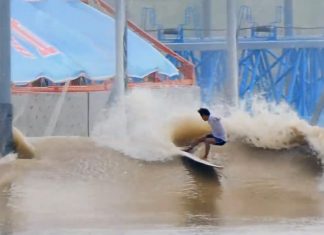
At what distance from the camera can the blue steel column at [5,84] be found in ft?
48.6

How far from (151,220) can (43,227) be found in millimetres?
1166

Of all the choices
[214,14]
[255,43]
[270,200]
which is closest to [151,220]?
[270,200]

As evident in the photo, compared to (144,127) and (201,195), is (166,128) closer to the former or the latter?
(144,127)

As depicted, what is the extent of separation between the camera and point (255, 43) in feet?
99.5

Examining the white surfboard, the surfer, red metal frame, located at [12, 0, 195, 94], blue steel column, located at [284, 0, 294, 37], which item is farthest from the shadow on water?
blue steel column, located at [284, 0, 294, 37]

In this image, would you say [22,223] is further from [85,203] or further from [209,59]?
[209,59]

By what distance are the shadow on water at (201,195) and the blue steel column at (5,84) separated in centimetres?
259

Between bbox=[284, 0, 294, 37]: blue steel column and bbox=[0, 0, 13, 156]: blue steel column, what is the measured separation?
20.2 m

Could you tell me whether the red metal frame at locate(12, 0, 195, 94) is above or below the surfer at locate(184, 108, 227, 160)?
above

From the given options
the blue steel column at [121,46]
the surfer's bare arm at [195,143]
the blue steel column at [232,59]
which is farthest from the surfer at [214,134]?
the blue steel column at [232,59]

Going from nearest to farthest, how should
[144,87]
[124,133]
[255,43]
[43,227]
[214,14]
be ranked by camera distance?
[43,227] → [124,133] → [144,87] → [255,43] → [214,14]

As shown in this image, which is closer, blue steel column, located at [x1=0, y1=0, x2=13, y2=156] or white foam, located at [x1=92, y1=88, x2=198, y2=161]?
blue steel column, located at [x1=0, y1=0, x2=13, y2=156]

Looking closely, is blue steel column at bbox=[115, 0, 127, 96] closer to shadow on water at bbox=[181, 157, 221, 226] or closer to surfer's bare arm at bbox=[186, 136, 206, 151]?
surfer's bare arm at bbox=[186, 136, 206, 151]

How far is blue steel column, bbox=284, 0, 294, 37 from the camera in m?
34.3
